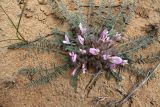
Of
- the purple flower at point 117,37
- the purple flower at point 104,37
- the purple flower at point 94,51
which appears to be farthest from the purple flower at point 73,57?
the purple flower at point 117,37

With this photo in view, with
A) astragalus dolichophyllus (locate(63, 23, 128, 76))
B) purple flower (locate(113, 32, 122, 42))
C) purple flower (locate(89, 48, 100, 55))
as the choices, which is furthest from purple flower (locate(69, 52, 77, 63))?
purple flower (locate(113, 32, 122, 42))

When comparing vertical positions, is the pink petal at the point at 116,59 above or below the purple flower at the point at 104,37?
below

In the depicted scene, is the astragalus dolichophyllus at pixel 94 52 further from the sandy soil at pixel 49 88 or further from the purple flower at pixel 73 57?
the sandy soil at pixel 49 88

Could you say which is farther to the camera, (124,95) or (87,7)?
(87,7)

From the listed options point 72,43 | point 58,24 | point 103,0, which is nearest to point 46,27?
point 58,24

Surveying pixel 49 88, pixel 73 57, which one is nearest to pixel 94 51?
pixel 73 57

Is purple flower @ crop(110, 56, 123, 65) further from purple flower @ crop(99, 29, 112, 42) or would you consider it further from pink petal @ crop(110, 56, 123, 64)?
purple flower @ crop(99, 29, 112, 42)

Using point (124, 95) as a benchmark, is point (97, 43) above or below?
above

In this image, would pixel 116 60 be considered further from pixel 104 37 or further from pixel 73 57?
pixel 73 57

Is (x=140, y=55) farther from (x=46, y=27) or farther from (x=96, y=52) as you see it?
(x=46, y=27)
